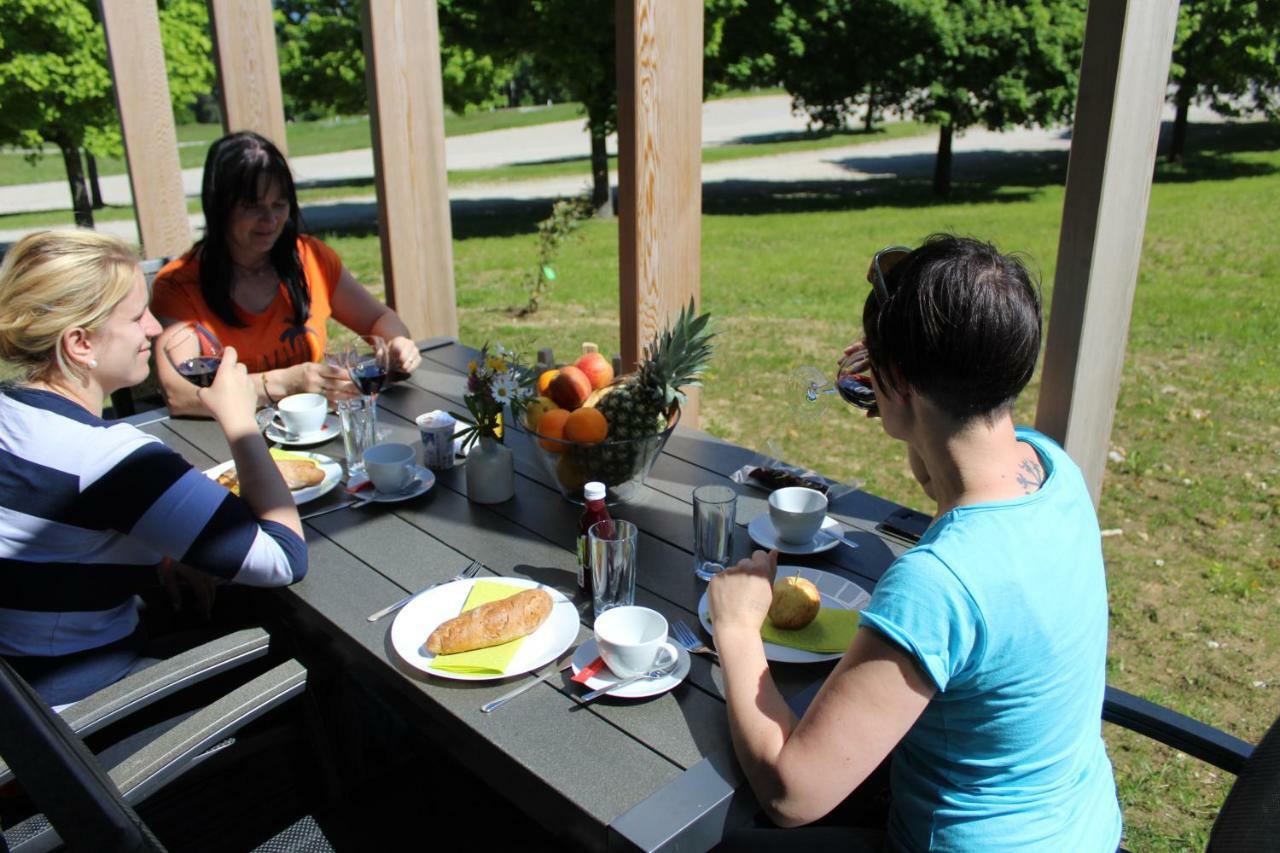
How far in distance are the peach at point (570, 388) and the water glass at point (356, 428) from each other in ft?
1.84

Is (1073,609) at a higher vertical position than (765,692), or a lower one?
higher

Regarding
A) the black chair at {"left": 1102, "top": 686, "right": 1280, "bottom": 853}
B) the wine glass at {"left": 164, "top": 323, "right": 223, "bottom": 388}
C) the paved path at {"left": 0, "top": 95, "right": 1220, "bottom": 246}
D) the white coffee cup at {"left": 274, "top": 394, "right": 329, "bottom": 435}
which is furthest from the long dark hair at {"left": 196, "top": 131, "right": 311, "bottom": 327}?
the paved path at {"left": 0, "top": 95, "right": 1220, "bottom": 246}

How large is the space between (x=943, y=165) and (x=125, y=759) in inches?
618

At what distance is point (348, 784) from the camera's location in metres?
2.23

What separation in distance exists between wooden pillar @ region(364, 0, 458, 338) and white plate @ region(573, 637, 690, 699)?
2638 millimetres

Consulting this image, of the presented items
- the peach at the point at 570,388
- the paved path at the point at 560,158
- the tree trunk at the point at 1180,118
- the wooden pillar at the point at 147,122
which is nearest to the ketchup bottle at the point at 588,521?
the peach at the point at 570,388

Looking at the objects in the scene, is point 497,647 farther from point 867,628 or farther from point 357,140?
point 357,140

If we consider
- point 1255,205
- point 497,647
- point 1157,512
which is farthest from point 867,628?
point 1255,205

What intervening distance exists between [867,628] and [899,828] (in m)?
0.42

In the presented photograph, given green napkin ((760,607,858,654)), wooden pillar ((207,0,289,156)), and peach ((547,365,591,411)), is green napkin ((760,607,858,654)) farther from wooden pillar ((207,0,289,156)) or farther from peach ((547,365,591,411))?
wooden pillar ((207,0,289,156))

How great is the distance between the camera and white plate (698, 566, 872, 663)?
1673 mm

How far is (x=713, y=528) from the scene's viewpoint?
1935 millimetres

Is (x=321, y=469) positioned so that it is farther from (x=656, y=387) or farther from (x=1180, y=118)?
(x=1180, y=118)

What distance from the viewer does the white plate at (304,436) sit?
266 cm
